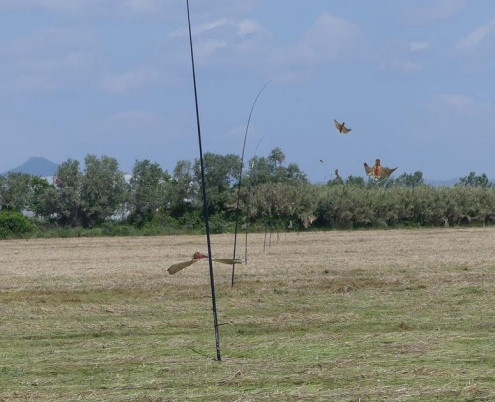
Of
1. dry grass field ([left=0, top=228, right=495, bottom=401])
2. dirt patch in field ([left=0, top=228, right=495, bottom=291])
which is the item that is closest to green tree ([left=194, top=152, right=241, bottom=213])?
dirt patch in field ([left=0, top=228, right=495, bottom=291])

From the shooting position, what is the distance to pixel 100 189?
50.4 meters

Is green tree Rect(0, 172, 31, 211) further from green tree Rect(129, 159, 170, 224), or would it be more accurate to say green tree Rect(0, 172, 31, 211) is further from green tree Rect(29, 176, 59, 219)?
green tree Rect(129, 159, 170, 224)

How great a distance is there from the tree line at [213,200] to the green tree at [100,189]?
0.18 feet

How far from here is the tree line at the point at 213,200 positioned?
159 ft

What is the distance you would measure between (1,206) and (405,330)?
143 feet

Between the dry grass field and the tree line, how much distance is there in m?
26.9

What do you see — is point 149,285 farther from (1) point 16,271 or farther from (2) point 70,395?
(2) point 70,395

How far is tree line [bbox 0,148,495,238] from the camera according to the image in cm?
4850

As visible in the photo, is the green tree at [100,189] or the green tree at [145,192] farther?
the green tree at [145,192]

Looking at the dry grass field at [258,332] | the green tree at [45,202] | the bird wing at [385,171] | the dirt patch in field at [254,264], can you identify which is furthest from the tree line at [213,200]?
the bird wing at [385,171]

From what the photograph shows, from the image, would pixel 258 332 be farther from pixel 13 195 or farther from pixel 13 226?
pixel 13 195

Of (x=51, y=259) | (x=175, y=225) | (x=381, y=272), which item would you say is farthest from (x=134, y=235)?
(x=381, y=272)

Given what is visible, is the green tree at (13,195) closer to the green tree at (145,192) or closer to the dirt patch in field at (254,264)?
the green tree at (145,192)

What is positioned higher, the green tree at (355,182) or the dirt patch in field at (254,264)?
the green tree at (355,182)
